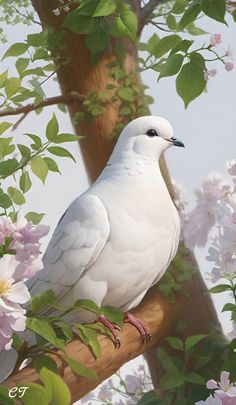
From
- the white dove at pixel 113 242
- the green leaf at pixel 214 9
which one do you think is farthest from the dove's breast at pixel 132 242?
the green leaf at pixel 214 9

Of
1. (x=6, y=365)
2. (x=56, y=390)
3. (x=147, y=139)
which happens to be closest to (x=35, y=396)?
(x=56, y=390)

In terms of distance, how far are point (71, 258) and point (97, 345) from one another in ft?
0.73

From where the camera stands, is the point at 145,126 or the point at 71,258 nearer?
the point at 71,258

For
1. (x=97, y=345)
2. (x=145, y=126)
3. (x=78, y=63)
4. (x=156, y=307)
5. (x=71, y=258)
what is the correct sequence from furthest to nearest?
(x=78, y=63) → (x=156, y=307) → (x=145, y=126) → (x=71, y=258) → (x=97, y=345)

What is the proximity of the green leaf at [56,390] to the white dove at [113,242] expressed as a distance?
413 mm

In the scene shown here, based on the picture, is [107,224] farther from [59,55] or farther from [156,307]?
[59,55]

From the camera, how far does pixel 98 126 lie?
178 cm

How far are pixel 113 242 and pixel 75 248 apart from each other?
75 mm

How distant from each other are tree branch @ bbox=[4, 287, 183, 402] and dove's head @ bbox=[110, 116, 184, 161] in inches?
14.7

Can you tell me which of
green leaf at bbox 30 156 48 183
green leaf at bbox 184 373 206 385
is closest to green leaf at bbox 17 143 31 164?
green leaf at bbox 30 156 48 183

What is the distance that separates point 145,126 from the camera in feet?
5.06

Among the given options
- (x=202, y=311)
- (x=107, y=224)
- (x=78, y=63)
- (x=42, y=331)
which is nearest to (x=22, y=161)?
(x=107, y=224)

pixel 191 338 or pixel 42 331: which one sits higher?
pixel 42 331

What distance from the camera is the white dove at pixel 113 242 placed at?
1.40 meters
